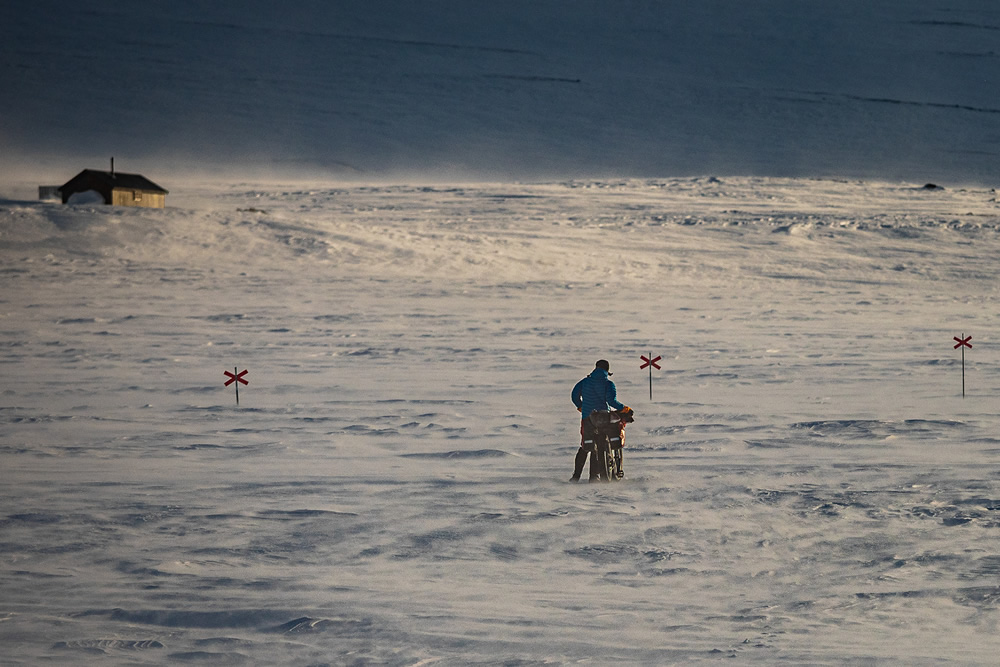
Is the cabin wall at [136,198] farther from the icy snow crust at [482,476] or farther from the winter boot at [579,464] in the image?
the winter boot at [579,464]

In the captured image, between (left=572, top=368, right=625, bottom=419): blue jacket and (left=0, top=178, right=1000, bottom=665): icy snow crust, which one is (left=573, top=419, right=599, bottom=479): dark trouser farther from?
(left=0, top=178, right=1000, bottom=665): icy snow crust

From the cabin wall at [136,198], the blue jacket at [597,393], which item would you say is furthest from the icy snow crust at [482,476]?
the cabin wall at [136,198]

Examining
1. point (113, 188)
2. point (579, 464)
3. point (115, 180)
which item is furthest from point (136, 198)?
point (579, 464)

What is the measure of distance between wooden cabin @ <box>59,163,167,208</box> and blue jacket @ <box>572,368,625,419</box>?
36.3 meters

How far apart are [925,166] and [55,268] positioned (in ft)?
226

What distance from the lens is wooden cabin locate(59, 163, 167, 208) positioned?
42.6m

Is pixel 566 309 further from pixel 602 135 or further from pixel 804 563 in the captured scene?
pixel 602 135

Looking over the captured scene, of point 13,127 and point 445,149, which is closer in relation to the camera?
point 445,149

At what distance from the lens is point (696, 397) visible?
13648 mm

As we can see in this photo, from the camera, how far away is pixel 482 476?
938 centimetres

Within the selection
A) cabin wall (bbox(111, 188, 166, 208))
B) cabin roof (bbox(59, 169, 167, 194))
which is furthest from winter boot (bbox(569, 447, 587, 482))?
cabin wall (bbox(111, 188, 166, 208))

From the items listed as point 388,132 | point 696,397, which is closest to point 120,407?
Result: point 696,397

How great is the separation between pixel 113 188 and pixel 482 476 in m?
36.4

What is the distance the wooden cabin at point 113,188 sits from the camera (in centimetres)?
4256
